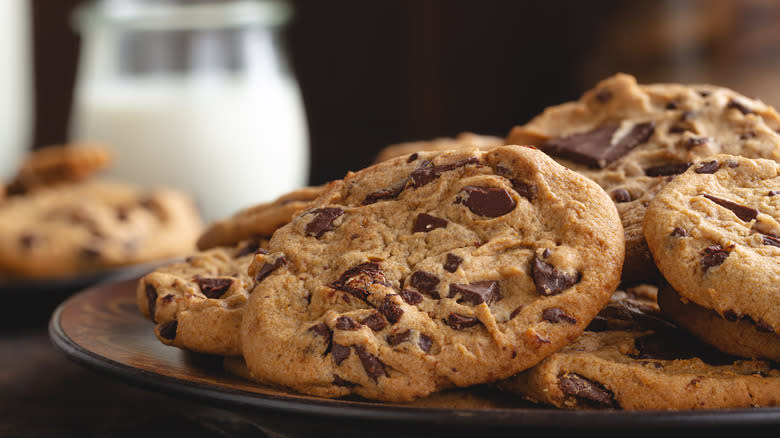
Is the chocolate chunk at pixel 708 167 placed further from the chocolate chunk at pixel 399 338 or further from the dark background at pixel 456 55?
the dark background at pixel 456 55

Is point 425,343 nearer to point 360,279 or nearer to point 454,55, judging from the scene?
point 360,279

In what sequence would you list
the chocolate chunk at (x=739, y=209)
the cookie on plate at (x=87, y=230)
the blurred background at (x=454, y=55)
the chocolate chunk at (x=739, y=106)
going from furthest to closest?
the blurred background at (x=454, y=55), the cookie on plate at (x=87, y=230), the chocolate chunk at (x=739, y=106), the chocolate chunk at (x=739, y=209)

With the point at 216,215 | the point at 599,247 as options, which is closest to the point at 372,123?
the point at 216,215

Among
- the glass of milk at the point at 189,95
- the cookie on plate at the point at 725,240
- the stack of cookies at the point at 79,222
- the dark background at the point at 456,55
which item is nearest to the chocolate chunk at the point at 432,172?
the cookie on plate at the point at 725,240

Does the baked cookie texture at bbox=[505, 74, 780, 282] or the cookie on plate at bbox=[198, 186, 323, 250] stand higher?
the baked cookie texture at bbox=[505, 74, 780, 282]

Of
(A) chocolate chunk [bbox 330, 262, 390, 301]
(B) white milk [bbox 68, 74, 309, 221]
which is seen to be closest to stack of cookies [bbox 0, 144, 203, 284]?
(B) white milk [bbox 68, 74, 309, 221]

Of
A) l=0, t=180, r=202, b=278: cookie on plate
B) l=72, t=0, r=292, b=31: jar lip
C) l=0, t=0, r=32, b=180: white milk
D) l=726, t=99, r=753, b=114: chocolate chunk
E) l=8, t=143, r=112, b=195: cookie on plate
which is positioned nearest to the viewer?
l=726, t=99, r=753, b=114: chocolate chunk

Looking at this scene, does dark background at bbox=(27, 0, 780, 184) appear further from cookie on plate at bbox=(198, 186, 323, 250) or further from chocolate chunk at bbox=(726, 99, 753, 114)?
cookie on plate at bbox=(198, 186, 323, 250)
